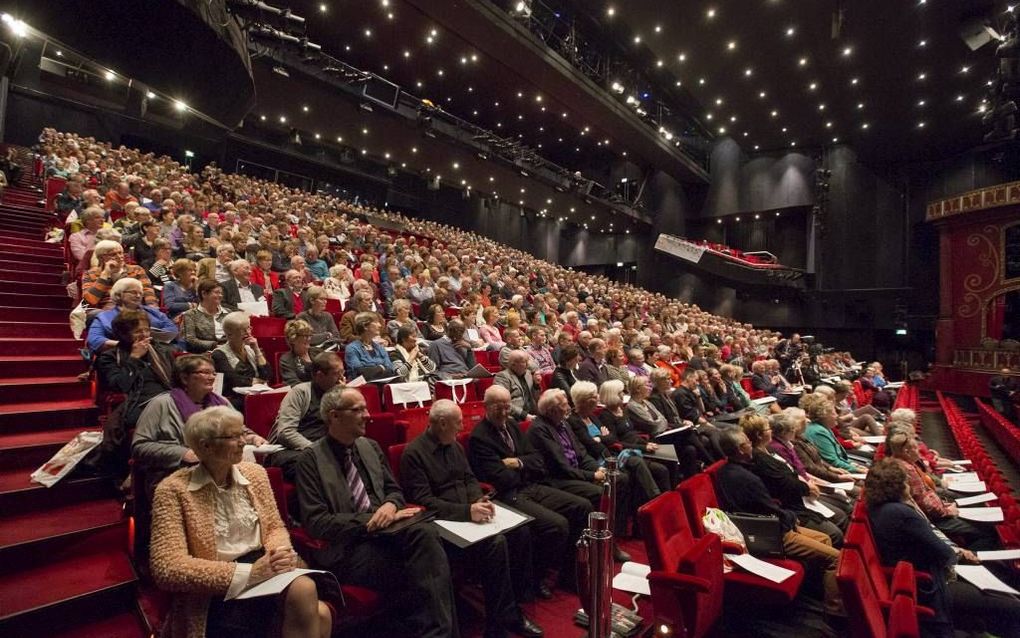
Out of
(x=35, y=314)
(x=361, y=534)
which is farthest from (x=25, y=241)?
(x=361, y=534)

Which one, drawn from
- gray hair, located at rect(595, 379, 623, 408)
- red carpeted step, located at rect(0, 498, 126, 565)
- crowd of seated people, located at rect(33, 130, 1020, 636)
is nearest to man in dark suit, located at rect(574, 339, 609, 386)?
crowd of seated people, located at rect(33, 130, 1020, 636)

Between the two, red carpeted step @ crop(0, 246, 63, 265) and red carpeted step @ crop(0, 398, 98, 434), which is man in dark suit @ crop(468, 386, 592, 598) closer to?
red carpeted step @ crop(0, 398, 98, 434)

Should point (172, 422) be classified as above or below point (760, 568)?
above

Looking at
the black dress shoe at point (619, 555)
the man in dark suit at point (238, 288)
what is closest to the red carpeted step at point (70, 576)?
the black dress shoe at point (619, 555)

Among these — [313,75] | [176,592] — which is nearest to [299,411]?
[176,592]

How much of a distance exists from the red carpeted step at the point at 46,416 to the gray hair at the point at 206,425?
5.68 feet

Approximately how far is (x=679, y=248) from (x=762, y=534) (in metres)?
15.6

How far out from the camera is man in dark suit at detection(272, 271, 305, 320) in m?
4.56

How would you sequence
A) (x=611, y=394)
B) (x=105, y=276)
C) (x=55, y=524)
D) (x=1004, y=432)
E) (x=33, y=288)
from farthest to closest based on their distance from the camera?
1. (x=1004, y=432)
2. (x=33, y=288)
3. (x=611, y=394)
4. (x=105, y=276)
5. (x=55, y=524)

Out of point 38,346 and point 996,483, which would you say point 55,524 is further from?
point 996,483

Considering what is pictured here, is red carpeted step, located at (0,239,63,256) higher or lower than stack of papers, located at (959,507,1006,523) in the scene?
higher

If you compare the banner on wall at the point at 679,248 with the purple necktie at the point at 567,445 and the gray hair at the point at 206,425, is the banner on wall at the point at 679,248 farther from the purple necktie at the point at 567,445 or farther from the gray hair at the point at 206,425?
the gray hair at the point at 206,425

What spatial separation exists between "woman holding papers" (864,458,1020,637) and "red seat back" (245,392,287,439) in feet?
9.85

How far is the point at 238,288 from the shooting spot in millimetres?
4293
